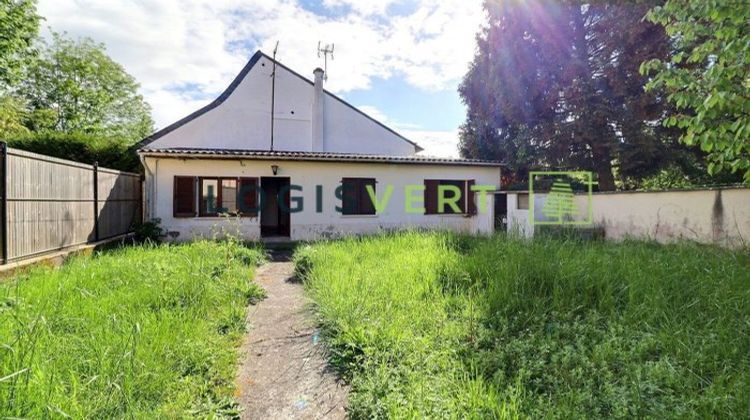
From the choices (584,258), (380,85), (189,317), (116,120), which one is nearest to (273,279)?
(189,317)

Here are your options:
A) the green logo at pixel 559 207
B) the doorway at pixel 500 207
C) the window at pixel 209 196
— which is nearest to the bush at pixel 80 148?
the window at pixel 209 196

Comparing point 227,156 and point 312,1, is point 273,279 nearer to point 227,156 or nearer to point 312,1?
point 227,156

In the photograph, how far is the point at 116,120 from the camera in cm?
2603

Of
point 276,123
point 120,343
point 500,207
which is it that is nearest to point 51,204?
point 120,343

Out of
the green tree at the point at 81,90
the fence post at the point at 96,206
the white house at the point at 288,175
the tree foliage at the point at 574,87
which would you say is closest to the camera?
the fence post at the point at 96,206

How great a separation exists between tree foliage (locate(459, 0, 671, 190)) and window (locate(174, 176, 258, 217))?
10972 millimetres

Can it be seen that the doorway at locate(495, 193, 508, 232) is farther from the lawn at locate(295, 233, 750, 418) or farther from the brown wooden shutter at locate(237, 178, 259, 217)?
the brown wooden shutter at locate(237, 178, 259, 217)

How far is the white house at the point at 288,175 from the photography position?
1041 cm

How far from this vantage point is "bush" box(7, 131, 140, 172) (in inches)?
469

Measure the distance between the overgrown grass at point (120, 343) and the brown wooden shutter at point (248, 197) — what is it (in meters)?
5.95

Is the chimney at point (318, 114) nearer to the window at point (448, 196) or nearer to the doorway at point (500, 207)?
the window at point (448, 196)

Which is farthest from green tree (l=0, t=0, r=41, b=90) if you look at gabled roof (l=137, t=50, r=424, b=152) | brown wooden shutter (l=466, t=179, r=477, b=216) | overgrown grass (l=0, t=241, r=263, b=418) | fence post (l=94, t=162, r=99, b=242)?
brown wooden shutter (l=466, t=179, r=477, b=216)

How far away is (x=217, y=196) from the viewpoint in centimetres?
1082

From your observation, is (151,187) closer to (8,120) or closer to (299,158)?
(299,158)
